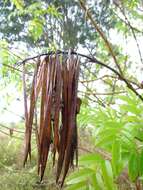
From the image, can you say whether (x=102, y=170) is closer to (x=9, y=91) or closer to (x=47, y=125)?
(x=47, y=125)

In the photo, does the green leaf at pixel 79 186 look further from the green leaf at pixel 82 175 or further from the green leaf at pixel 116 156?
the green leaf at pixel 116 156

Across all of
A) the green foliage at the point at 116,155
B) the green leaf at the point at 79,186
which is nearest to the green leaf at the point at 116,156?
the green foliage at the point at 116,155

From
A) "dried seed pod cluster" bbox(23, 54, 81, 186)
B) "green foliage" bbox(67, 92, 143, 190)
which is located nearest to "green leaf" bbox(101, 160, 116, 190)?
"green foliage" bbox(67, 92, 143, 190)

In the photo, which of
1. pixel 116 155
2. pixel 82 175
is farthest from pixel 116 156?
pixel 82 175

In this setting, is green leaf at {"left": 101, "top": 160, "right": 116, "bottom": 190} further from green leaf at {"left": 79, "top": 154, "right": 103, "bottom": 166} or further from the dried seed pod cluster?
the dried seed pod cluster

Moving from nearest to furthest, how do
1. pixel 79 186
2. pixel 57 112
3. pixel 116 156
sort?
1. pixel 57 112
2. pixel 116 156
3. pixel 79 186

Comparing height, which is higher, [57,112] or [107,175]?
[57,112]

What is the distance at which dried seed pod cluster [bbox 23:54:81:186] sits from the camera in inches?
23.5

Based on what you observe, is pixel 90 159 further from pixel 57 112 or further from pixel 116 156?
pixel 57 112

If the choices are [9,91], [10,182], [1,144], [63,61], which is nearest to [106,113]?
[63,61]

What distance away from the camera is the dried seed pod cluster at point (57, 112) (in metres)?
0.60

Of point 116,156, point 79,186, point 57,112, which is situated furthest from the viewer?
point 79,186

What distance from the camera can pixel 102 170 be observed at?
805mm

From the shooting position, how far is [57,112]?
0.60 meters
